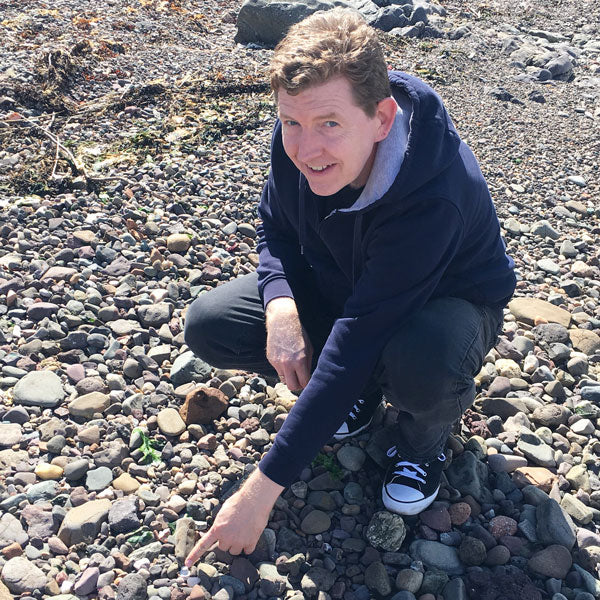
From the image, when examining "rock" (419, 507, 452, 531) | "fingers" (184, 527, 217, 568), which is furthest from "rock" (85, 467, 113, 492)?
"rock" (419, 507, 452, 531)

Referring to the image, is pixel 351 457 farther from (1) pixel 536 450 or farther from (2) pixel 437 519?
(1) pixel 536 450

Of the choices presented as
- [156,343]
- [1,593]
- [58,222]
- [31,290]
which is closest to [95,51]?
[58,222]

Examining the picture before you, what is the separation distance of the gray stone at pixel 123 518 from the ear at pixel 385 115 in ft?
5.84

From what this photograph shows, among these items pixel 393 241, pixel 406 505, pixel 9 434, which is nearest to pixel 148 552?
pixel 9 434

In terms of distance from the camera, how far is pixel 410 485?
2967mm

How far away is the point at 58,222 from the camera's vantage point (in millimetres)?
4758

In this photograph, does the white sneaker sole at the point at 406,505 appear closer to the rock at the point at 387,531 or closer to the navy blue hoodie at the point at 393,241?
the rock at the point at 387,531

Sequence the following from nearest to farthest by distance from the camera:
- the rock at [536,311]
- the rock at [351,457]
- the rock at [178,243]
Answer: the rock at [351,457], the rock at [536,311], the rock at [178,243]

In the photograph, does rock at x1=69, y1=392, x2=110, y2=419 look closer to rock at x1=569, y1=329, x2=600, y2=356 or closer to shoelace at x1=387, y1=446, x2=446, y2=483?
shoelace at x1=387, y1=446, x2=446, y2=483

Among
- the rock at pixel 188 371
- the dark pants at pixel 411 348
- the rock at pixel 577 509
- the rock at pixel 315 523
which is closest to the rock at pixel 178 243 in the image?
the rock at pixel 188 371

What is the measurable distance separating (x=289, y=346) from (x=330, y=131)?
96 centimetres

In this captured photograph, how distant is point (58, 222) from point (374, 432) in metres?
2.71

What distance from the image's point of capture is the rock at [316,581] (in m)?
2.69

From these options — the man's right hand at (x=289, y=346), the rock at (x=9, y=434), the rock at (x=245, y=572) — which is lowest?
the rock at (x=245, y=572)
